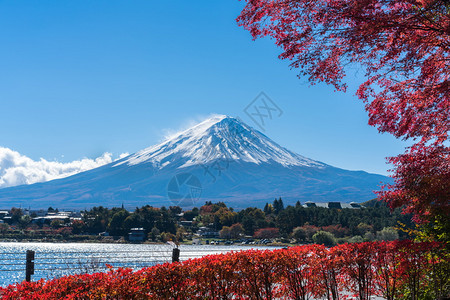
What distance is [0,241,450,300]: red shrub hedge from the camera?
4320mm

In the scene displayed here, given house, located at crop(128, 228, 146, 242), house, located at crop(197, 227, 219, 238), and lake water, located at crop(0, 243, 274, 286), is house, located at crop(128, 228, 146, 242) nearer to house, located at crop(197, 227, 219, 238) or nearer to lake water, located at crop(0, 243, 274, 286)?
lake water, located at crop(0, 243, 274, 286)

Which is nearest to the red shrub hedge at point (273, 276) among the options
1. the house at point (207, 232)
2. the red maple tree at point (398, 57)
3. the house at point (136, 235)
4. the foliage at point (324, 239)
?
the red maple tree at point (398, 57)

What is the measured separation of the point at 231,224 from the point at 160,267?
75124 mm

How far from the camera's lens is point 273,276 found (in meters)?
5.73

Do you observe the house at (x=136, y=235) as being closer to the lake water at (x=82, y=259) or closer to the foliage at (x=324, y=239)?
the lake water at (x=82, y=259)

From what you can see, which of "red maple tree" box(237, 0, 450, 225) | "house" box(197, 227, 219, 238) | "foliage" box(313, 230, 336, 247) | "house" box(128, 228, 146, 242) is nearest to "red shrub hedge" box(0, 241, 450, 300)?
"red maple tree" box(237, 0, 450, 225)

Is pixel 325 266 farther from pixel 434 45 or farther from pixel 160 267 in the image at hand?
pixel 434 45

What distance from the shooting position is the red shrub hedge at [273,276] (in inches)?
170

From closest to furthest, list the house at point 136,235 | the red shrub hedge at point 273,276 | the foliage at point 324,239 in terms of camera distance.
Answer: the red shrub hedge at point 273,276 → the foliage at point 324,239 → the house at point 136,235

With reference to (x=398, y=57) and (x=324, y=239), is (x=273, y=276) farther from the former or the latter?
(x=324, y=239)

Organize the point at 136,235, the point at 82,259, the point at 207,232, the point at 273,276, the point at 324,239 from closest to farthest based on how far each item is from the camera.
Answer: the point at 273,276 → the point at 82,259 → the point at 324,239 → the point at 136,235 → the point at 207,232

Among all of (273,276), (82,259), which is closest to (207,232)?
(82,259)

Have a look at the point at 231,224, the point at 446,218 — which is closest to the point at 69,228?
the point at 231,224

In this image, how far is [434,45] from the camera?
5.63 m
